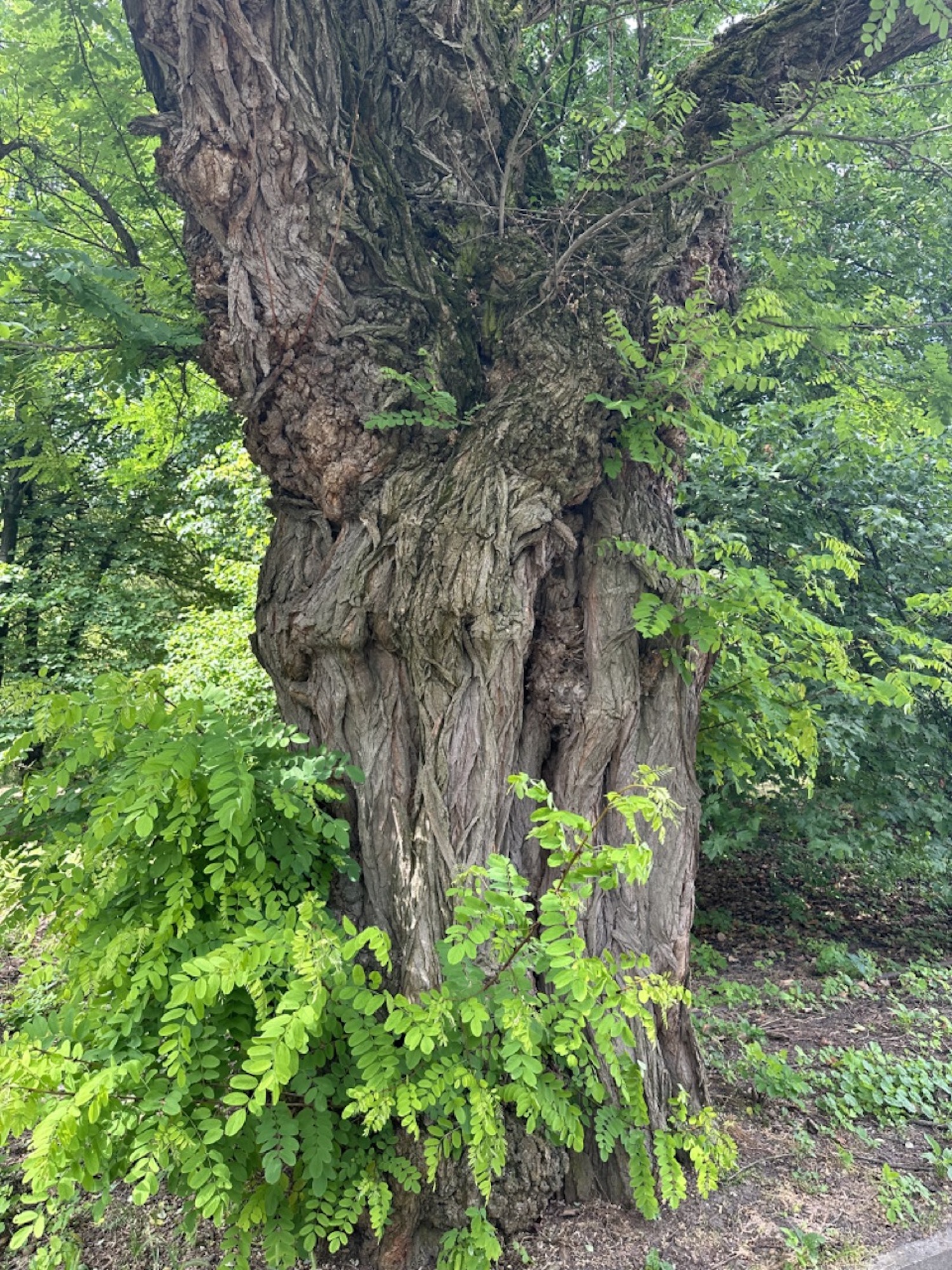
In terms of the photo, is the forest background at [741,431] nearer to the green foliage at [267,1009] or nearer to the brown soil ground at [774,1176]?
the green foliage at [267,1009]

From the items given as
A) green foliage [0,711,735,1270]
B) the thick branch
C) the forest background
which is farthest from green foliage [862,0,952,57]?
green foliage [0,711,735,1270]

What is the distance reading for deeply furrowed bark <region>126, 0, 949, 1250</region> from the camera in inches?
111

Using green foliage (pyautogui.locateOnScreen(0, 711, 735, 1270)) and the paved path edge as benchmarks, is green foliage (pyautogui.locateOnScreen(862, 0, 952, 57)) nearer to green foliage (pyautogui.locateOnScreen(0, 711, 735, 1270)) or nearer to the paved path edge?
green foliage (pyautogui.locateOnScreen(0, 711, 735, 1270))

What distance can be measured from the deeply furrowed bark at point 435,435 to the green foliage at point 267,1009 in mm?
371

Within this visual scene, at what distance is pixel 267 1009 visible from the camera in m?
2.00

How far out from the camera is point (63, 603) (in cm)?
1034

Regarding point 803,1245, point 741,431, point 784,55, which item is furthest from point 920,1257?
point 741,431

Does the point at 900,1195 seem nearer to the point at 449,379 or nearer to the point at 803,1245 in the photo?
the point at 803,1245

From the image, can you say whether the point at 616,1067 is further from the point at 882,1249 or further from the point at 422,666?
the point at 422,666

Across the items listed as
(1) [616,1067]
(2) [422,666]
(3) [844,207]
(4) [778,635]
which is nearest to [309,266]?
(2) [422,666]

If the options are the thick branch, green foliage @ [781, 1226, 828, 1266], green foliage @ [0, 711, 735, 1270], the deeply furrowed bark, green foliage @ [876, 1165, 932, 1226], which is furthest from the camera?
the thick branch

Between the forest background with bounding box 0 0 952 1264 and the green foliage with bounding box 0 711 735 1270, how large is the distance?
6 centimetres

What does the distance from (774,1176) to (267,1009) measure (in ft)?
7.42

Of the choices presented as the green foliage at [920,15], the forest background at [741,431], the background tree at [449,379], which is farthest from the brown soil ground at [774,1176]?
the green foliage at [920,15]
